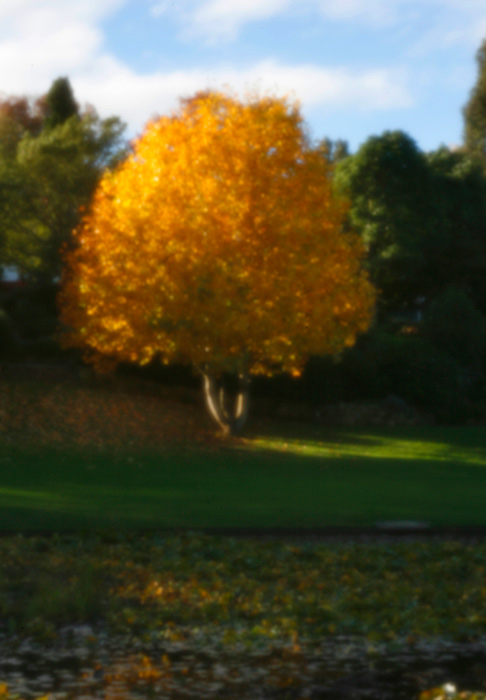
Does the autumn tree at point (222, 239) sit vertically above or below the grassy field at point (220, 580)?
above

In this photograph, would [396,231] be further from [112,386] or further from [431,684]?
[431,684]

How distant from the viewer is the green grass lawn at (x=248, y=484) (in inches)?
547

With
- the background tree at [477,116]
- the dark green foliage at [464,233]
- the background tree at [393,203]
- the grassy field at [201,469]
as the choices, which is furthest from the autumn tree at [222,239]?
the background tree at [477,116]

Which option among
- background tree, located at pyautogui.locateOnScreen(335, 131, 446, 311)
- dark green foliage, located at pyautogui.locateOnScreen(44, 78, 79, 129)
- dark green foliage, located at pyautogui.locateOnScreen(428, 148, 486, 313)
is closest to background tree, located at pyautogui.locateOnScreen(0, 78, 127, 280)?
dark green foliage, located at pyautogui.locateOnScreen(44, 78, 79, 129)

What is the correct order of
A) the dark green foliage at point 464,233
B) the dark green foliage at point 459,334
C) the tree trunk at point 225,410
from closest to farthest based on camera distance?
the tree trunk at point 225,410
the dark green foliage at point 459,334
the dark green foliage at point 464,233

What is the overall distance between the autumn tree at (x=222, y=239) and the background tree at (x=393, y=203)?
2254 centimetres

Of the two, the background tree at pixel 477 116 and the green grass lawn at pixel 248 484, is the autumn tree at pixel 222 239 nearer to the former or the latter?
the green grass lawn at pixel 248 484

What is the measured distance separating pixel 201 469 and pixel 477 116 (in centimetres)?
4612

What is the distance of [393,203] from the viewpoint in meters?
48.8

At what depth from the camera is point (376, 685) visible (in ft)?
21.3

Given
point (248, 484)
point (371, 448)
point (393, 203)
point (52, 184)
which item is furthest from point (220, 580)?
point (393, 203)

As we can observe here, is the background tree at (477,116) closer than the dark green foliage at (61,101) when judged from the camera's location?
No

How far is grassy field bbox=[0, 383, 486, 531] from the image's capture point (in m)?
14.2

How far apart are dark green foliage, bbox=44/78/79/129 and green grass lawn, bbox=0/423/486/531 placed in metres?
23.4
